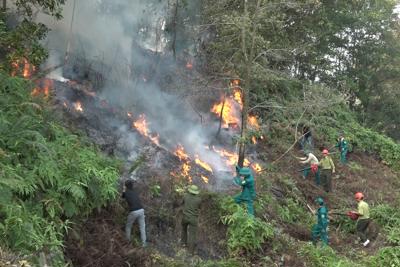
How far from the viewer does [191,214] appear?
10047mm

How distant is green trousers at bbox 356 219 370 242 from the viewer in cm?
1346

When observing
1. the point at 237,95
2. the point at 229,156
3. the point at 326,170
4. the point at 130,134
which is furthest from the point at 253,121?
the point at 130,134

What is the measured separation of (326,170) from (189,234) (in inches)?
321

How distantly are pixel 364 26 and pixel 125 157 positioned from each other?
2017cm

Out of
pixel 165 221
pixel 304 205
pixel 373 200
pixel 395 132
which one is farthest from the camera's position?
pixel 395 132

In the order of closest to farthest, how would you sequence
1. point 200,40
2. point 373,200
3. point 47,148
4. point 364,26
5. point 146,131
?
point 47,148, point 146,131, point 373,200, point 200,40, point 364,26

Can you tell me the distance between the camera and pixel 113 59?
65.3 feet

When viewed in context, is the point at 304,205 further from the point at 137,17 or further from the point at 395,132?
the point at 395,132

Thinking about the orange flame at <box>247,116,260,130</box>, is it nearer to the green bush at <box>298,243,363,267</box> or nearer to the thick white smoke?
the thick white smoke

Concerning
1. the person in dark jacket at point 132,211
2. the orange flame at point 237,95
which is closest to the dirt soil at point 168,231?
the person in dark jacket at point 132,211

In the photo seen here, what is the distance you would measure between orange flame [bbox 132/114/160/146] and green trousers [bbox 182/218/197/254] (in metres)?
5.86

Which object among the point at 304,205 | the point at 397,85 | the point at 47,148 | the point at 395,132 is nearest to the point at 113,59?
the point at 304,205

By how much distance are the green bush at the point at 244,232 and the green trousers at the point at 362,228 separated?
160 inches

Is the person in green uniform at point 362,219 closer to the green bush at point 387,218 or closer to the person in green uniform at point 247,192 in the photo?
the green bush at point 387,218
